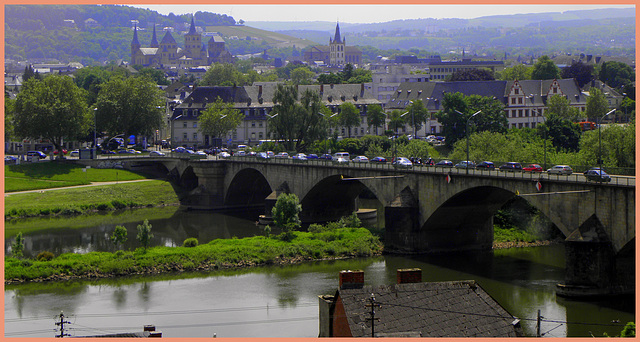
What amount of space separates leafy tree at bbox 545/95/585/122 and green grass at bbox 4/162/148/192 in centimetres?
7366

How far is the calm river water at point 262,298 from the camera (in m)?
59.2

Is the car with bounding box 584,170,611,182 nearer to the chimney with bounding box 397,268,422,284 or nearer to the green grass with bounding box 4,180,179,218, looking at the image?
the chimney with bounding box 397,268,422,284

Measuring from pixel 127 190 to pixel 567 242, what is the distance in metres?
74.1

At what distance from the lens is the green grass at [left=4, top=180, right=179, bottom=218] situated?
384 feet

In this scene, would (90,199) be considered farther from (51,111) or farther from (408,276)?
(408,276)

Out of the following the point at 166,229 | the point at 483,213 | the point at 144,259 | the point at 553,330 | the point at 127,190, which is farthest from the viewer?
the point at 127,190

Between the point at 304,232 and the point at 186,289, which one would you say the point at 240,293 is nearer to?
the point at 186,289

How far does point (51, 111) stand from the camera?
145875mm

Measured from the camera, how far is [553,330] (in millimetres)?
57594

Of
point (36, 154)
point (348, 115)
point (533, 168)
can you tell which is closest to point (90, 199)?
point (36, 154)

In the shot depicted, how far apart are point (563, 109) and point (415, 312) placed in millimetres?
135001

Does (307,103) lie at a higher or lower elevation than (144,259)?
higher

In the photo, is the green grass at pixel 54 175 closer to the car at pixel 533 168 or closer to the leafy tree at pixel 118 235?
the leafy tree at pixel 118 235

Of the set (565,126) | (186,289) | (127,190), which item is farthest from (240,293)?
(565,126)
